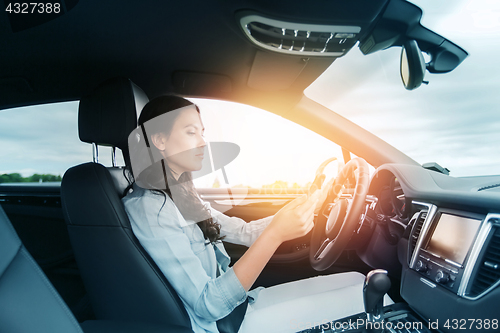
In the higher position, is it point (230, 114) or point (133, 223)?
point (230, 114)

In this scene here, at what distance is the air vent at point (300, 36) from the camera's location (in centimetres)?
127

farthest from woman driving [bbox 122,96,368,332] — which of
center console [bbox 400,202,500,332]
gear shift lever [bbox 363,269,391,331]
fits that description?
center console [bbox 400,202,500,332]

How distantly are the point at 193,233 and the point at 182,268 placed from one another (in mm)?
211

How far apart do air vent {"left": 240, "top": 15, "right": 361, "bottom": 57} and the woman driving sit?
43 centimetres

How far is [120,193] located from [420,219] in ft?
4.22

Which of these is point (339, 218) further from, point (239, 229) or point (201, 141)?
point (201, 141)

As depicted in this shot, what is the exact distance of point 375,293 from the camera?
1187mm

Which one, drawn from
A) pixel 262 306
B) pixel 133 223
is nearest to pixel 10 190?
pixel 133 223

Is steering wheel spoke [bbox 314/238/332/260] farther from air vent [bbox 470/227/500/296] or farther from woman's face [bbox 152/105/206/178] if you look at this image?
woman's face [bbox 152/105/206/178]

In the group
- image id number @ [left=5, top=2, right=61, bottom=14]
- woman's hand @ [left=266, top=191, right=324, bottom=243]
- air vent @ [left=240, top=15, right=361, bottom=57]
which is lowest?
woman's hand @ [left=266, top=191, right=324, bottom=243]

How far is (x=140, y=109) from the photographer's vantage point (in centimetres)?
139

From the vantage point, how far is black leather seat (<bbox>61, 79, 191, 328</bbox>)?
1.01 meters

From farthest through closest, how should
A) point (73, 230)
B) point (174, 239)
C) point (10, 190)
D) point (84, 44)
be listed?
1. point (10, 190)
2. point (84, 44)
3. point (73, 230)
4. point (174, 239)

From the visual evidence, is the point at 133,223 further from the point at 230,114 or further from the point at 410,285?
the point at 410,285
